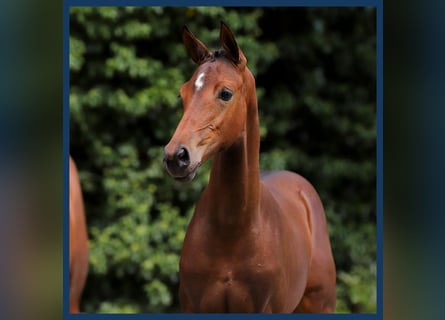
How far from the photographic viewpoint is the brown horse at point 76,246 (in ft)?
12.7

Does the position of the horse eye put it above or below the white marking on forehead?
below

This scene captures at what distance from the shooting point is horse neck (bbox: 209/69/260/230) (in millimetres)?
2912

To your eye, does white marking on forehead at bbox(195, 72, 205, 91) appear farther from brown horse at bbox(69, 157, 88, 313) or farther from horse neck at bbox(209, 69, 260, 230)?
brown horse at bbox(69, 157, 88, 313)

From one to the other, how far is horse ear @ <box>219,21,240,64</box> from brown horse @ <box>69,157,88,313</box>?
139 centimetres

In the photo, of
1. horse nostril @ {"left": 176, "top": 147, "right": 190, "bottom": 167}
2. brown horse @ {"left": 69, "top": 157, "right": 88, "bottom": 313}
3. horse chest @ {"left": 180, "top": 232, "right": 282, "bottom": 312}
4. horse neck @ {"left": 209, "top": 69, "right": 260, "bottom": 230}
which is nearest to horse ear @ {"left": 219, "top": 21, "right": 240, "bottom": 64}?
horse neck @ {"left": 209, "top": 69, "right": 260, "bottom": 230}

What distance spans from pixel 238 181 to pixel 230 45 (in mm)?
495

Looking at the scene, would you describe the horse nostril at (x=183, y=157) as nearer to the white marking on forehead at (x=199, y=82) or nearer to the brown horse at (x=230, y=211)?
the brown horse at (x=230, y=211)

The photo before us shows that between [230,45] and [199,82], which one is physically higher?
[230,45]

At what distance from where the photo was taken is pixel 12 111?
1907 millimetres

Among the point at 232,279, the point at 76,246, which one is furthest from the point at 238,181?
the point at 76,246

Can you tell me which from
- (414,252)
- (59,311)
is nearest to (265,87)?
(414,252)

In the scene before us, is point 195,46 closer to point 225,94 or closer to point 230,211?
point 225,94

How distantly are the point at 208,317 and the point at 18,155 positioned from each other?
4.03ft

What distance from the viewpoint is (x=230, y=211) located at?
9.64ft
